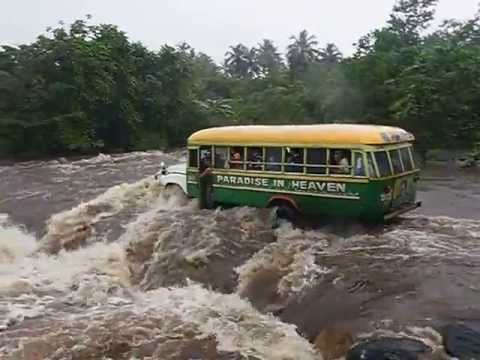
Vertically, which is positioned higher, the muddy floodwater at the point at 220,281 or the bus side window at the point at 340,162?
the bus side window at the point at 340,162

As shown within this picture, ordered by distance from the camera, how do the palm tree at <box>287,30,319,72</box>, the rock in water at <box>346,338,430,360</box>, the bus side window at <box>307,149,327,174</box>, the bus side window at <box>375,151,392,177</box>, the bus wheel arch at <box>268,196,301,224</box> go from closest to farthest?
the rock in water at <box>346,338,430,360</box> → the bus side window at <box>375,151,392,177</box> → the bus side window at <box>307,149,327,174</box> → the bus wheel arch at <box>268,196,301,224</box> → the palm tree at <box>287,30,319,72</box>

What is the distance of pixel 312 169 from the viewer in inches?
526

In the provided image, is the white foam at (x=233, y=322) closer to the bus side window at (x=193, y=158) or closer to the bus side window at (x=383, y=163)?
the bus side window at (x=383, y=163)

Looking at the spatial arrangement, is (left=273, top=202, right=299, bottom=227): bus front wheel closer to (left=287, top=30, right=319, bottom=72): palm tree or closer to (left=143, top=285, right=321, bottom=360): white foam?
(left=143, top=285, right=321, bottom=360): white foam

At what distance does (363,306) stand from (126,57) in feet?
113

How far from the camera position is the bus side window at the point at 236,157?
14.6 meters

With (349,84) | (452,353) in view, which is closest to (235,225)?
(452,353)

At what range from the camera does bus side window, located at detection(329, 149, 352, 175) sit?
12.7 meters

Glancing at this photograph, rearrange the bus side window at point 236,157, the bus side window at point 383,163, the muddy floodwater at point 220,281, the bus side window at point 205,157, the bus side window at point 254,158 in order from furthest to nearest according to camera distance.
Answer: the bus side window at point 205,157, the bus side window at point 236,157, the bus side window at point 254,158, the bus side window at point 383,163, the muddy floodwater at point 220,281

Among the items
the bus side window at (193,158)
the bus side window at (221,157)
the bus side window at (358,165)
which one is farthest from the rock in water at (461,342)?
the bus side window at (193,158)

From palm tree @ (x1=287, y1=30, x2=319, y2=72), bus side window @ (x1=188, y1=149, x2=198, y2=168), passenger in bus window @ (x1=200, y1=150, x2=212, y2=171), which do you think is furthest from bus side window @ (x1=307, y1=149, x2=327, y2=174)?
palm tree @ (x1=287, y1=30, x2=319, y2=72)

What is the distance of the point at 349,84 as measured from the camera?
33281 mm

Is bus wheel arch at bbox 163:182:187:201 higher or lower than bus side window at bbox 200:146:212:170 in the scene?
lower

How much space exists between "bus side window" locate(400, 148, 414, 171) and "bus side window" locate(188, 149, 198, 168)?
5124 millimetres
